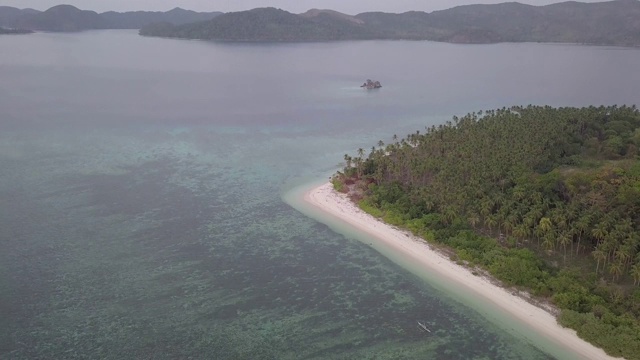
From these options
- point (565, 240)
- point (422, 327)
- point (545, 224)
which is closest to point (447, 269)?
point (422, 327)

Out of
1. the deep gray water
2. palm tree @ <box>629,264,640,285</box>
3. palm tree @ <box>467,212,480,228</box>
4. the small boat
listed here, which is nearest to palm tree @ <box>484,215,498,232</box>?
palm tree @ <box>467,212,480,228</box>

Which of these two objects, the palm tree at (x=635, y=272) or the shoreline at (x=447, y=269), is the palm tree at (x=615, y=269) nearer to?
the palm tree at (x=635, y=272)

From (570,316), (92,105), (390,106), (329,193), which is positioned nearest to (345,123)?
(390,106)

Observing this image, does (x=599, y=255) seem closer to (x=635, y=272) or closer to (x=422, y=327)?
(x=635, y=272)

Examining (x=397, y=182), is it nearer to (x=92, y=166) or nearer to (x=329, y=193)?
(x=329, y=193)

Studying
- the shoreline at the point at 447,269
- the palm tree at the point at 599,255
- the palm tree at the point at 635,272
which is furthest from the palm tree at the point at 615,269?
the shoreline at the point at 447,269

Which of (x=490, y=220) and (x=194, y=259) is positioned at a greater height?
(x=490, y=220)
